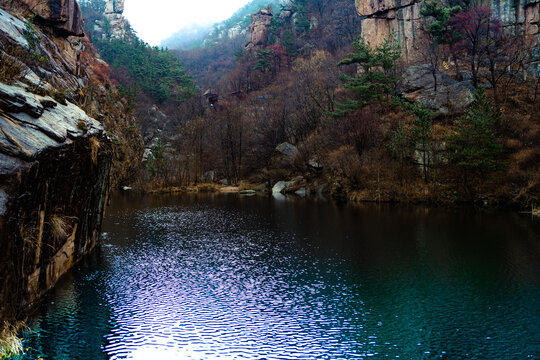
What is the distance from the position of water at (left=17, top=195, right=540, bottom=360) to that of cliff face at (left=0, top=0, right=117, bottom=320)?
1063 mm

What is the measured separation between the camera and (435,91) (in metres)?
41.1

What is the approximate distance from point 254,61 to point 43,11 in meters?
59.6

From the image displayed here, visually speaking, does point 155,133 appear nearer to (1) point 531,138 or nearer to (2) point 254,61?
(2) point 254,61

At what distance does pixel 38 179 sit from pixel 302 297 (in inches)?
303

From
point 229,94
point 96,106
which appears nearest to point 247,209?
point 96,106

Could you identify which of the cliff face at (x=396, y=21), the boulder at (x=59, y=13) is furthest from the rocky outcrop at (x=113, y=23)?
the cliff face at (x=396, y=21)

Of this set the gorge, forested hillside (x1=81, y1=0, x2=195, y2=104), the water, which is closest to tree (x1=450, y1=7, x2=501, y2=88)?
the gorge

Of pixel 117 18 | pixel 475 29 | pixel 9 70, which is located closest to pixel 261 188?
pixel 475 29

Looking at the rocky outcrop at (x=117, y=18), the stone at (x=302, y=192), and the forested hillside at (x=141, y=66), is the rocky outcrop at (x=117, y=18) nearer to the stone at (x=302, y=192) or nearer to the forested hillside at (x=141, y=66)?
the forested hillside at (x=141, y=66)

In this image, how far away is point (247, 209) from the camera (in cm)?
3294

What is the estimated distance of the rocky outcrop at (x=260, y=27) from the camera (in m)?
93.0

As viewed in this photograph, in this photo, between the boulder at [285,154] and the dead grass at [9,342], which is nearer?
the dead grass at [9,342]

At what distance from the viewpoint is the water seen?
8.44 m

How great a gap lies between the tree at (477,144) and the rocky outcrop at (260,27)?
69.9 metres
